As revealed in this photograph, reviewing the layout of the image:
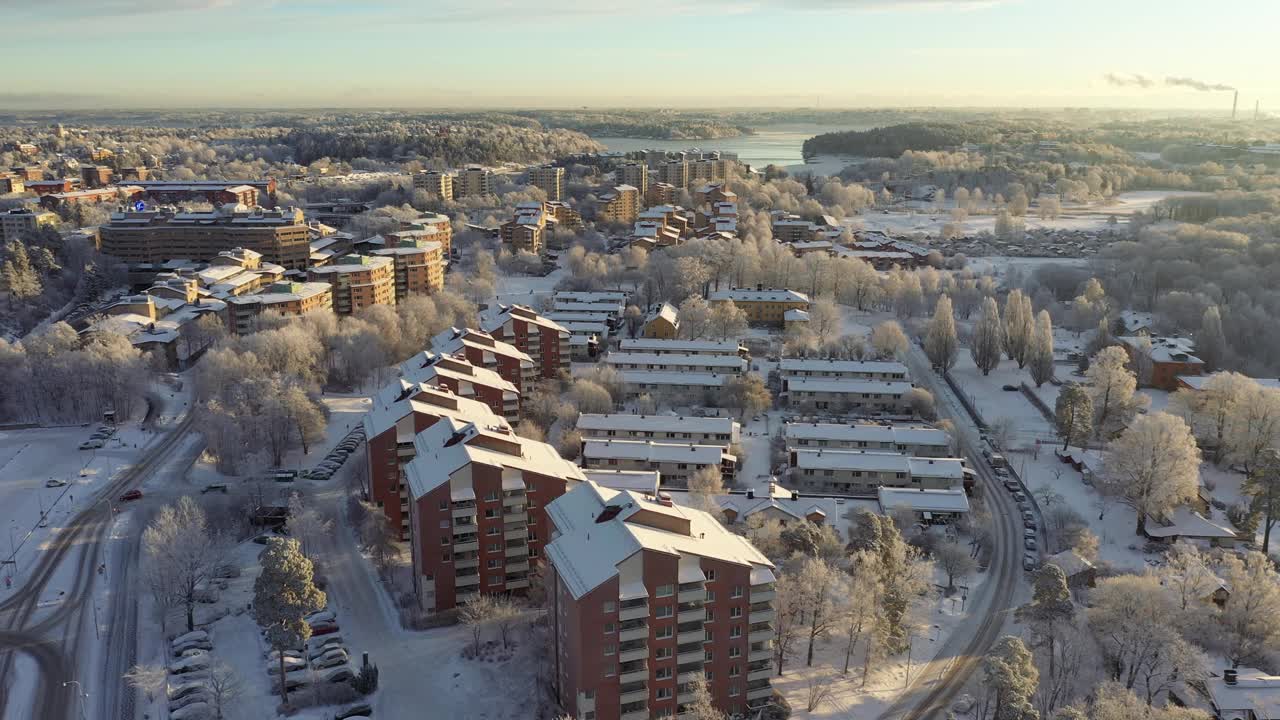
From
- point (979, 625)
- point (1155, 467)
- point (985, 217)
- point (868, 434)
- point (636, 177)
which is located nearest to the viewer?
point (979, 625)

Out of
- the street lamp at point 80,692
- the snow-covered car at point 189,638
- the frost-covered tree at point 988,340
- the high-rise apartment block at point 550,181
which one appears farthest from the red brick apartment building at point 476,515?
the high-rise apartment block at point 550,181

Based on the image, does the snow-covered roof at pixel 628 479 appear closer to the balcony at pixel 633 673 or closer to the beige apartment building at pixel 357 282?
the balcony at pixel 633 673

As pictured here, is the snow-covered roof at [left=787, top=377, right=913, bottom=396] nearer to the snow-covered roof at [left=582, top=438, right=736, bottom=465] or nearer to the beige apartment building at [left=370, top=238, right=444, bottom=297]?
the snow-covered roof at [left=582, top=438, right=736, bottom=465]

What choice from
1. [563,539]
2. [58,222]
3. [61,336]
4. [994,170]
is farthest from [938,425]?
[994,170]

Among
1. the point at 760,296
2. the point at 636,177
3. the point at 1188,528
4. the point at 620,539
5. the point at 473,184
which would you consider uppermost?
the point at 636,177

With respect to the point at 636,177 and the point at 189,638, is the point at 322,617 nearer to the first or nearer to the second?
the point at 189,638

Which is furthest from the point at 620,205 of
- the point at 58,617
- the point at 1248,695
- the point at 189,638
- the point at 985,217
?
the point at 1248,695
